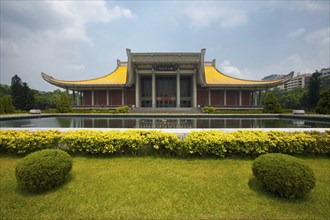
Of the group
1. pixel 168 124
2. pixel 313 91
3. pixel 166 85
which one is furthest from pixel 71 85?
pixel 313 91

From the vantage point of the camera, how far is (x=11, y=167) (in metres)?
4.26

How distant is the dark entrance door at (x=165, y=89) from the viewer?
31.1 metres

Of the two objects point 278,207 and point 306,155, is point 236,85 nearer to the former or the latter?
point 306,155

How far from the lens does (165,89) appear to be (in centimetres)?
3136

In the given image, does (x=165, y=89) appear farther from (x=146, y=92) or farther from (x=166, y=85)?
(x=146, y=92)

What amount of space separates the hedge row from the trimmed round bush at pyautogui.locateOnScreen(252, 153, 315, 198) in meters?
1.52

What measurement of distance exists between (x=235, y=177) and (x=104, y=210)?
8.52 feet

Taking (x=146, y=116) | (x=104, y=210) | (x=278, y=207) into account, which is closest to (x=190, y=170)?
(x=278, y=207)

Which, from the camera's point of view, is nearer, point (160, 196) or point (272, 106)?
point (160, 196)

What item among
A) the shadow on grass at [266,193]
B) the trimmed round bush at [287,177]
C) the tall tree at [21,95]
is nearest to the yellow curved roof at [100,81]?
the tall tree at [21,95]

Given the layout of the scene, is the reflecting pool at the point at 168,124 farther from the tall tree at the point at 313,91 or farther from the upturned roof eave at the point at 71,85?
the tall tree at the point at 313,91

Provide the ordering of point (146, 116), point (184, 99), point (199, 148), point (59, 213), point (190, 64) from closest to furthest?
point (59, 213), point (199, 148), point (146, 116), point (190, 64), point (184, 99)

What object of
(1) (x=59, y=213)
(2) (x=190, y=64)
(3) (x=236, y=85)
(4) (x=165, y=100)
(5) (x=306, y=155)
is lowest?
(1) (x=59, y=213)

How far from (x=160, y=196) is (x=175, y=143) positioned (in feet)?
5.89
